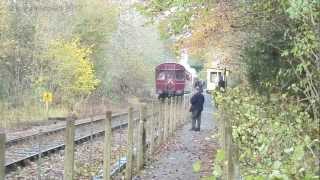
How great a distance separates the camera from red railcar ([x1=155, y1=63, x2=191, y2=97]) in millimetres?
48406

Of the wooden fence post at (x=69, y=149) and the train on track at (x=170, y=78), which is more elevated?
the train on track at (x=170, y=78)

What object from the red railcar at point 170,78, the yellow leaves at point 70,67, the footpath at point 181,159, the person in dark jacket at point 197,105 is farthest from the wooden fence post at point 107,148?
the red railcar at point 170,78

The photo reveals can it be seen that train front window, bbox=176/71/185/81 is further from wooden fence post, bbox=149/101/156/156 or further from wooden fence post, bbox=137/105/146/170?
wooden fence post, bbox=137/105/146/170

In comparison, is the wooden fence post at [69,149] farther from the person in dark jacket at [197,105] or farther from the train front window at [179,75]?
the train front window at [179,75]

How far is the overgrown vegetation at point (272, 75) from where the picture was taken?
195 inches

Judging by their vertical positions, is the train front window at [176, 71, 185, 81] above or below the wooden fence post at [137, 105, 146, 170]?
above

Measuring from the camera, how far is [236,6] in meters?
11.2

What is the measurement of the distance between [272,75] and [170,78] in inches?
1450

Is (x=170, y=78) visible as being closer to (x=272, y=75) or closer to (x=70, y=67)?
(x=70, y=67)

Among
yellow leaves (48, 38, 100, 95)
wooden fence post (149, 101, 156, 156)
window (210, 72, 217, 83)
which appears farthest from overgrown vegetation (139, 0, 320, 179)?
window (210, 72, 217, 83)

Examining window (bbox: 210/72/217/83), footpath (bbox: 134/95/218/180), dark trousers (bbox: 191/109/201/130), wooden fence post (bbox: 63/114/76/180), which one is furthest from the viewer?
window (bbox: 210/72/217/83)

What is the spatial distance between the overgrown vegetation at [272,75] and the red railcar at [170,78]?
28.2 metres

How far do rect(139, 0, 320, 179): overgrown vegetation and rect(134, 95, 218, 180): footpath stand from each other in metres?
1.31

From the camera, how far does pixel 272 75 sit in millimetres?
12258
